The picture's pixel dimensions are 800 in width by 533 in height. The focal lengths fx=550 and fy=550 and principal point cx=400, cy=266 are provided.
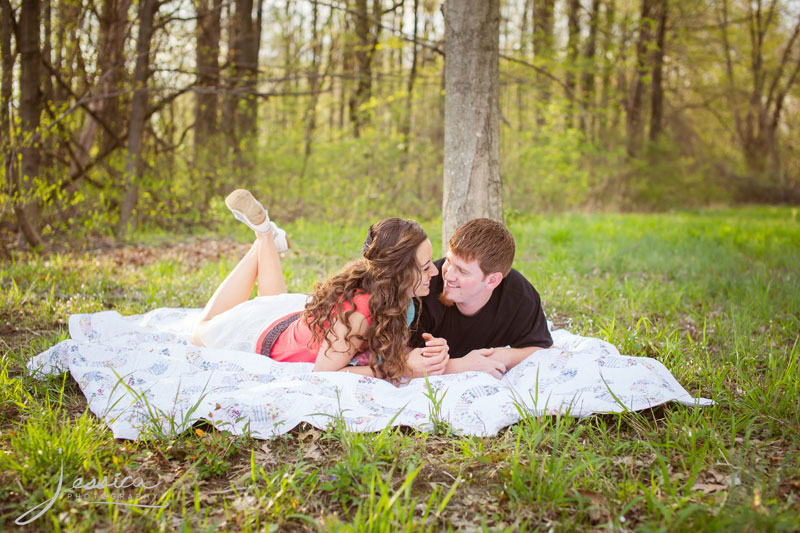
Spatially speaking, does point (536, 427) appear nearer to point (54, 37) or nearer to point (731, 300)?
point (731, 300)

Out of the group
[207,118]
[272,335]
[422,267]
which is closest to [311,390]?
[272,335]

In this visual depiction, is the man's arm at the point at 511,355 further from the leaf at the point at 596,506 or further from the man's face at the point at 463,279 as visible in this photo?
the leaf at the point at 596,506

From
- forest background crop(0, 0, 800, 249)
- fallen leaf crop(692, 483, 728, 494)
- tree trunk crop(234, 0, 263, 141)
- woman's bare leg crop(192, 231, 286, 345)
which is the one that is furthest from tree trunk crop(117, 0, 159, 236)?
fallen leaf crop(692, 483, 728, 494)

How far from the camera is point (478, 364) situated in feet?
11.2

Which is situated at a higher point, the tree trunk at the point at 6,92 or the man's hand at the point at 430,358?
the tree trunk at the point at 6,92

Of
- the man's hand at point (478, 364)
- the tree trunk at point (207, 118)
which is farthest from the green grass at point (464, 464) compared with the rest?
the tree trunk at point (207, 118)

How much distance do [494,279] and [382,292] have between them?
70 centimetres

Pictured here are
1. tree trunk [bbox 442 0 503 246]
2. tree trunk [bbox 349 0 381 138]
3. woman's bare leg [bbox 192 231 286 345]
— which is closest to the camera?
woman's bare leg [bbox 192 231 286 345]

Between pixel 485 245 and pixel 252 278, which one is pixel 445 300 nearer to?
pixel 485 245

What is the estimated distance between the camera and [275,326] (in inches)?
149

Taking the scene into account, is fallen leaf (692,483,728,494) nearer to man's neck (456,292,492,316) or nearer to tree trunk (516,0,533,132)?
man's neck (456,292,492,316)

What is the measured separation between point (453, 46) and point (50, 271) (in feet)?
15.1

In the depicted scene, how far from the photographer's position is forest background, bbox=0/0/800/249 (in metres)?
7.71

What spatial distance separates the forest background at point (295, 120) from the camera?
25.3ft
